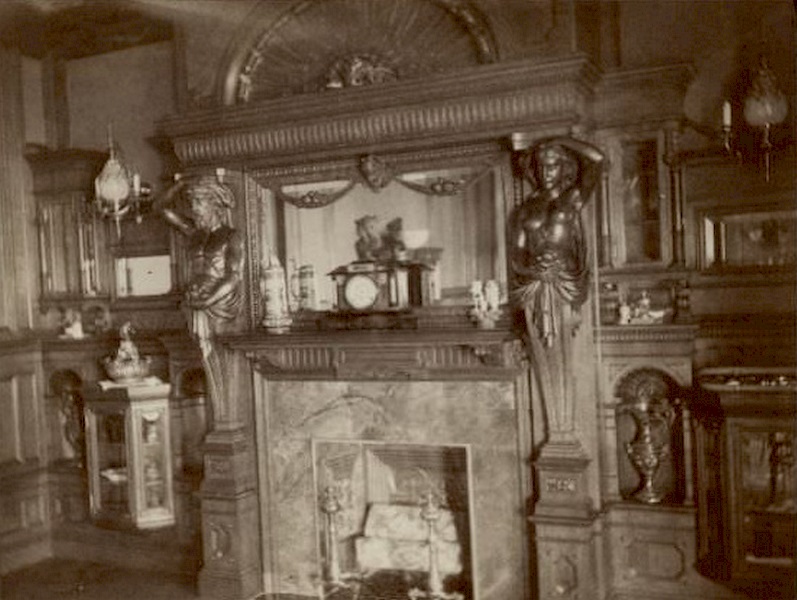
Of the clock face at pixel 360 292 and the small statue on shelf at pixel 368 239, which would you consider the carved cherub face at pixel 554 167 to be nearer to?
the clock face at pixel 360 292

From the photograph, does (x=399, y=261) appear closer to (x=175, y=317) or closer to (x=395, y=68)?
(x=395, y=68)

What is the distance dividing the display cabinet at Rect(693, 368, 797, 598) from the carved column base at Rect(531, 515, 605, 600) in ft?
2.13

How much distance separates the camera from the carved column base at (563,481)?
424cm

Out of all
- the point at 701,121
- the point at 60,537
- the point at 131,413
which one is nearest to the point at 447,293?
the point at 701,121

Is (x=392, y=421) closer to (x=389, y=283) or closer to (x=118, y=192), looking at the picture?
(x=389, y=283)

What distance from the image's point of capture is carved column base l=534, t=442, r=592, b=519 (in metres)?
4.24

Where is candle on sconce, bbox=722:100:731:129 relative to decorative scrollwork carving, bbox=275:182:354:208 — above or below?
above

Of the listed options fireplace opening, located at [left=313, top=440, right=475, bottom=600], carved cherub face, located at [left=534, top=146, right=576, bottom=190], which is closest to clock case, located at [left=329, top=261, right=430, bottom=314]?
fireplace opening, located at [left=313, top=440, right=475, bottom=600]

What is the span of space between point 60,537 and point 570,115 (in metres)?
4.41

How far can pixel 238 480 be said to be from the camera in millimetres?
5039

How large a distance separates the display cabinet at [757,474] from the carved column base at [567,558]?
2.13 feet

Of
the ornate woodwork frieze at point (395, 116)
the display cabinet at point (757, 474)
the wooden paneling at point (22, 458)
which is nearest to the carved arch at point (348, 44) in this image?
the ornate woodwork frieze at point (395, 116)

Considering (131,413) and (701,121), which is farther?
(131,413)

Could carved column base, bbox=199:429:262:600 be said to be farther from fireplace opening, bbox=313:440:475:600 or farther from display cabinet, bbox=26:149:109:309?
display cabinet, bbox=26:149:109:309
